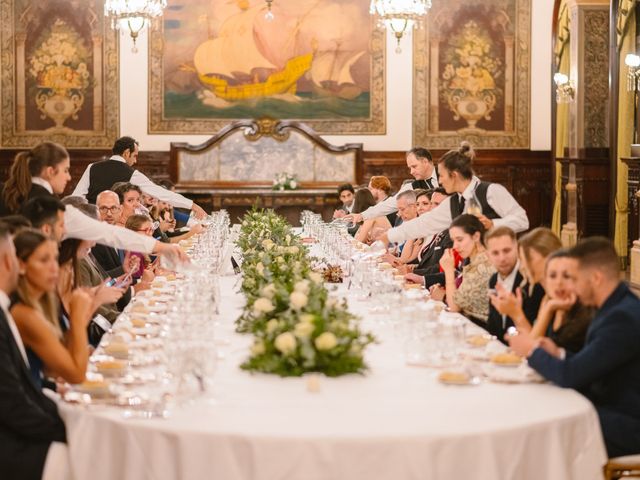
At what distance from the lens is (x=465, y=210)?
7.29 metres

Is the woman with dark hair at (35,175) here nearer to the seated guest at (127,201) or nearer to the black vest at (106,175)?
the seated guest at (127,201)

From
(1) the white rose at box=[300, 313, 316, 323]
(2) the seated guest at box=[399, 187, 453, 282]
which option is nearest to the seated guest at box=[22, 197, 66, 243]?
(1) the white rose at box=[300, 313, 316, 323]

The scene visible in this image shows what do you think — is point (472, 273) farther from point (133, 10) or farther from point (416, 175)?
point (133, 10)

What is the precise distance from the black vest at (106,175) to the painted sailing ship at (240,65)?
6186 millimetres

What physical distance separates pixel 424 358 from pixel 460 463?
0.93m

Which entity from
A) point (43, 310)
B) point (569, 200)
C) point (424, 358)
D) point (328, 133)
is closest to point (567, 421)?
point (424, 358)

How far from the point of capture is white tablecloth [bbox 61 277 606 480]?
123 inches

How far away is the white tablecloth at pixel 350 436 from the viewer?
3.11 m

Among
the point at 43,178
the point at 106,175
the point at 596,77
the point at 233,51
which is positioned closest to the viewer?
the point at 43,178

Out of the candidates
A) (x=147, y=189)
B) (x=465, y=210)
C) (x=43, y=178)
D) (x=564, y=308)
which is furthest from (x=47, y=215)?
(x=147, y=189)

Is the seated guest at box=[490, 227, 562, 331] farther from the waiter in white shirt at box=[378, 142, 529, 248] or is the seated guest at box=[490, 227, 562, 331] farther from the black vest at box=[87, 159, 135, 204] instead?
the black vest at box=[87, 159, 135, 204]

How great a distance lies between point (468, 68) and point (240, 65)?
10.7 ft

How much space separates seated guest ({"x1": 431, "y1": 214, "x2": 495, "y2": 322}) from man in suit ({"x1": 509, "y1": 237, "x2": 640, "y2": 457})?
6.92ft

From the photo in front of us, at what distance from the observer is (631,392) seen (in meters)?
3.70
